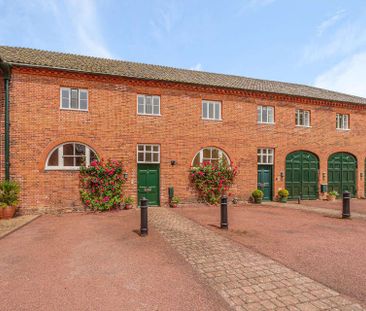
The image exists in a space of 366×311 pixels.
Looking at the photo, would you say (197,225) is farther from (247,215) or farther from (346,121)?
(346,121)

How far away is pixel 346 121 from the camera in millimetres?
15188

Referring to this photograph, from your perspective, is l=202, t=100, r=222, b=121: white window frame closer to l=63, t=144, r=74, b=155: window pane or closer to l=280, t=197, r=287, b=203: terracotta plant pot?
l=280, t=197, r=287, b=203: terracotta plant pot

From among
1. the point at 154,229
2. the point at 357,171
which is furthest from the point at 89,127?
the point at 357,171

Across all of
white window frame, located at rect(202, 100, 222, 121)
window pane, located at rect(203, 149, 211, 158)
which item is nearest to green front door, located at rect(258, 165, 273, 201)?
window pane, located at rect(203, 149, 211, 158)

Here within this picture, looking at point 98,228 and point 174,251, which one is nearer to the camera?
point 174,251

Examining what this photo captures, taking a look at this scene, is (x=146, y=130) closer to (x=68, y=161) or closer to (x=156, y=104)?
(x=156, y=104)

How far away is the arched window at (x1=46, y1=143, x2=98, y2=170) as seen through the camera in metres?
9.96

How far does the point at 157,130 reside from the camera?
1130 cm

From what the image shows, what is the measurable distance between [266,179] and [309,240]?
7.46 m

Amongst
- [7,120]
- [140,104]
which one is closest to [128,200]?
[140,104]

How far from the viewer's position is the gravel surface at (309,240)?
4086 mm

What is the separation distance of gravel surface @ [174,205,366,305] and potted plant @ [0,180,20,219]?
687 cm

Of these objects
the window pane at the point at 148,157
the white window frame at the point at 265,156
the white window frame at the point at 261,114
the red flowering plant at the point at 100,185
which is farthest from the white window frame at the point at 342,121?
the red flowering plant at the point at 100,185

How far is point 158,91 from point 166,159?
3490mm
